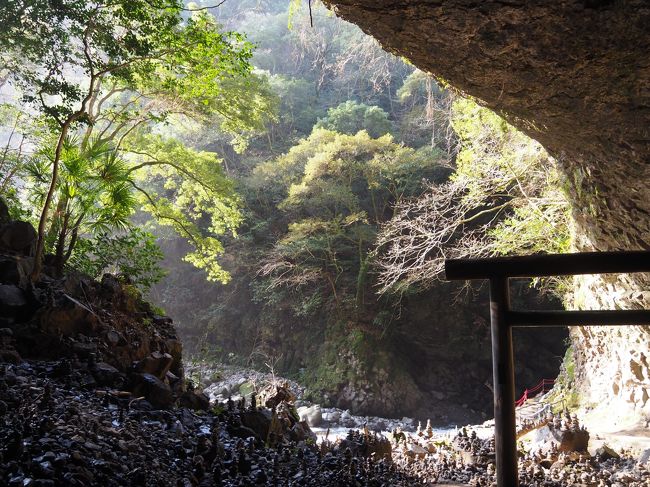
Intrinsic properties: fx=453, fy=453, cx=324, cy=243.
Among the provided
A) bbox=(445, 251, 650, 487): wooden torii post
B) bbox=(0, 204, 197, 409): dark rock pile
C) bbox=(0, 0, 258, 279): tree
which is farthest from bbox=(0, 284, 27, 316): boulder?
bbox=(445, 251, 650, 487): wooden torii post

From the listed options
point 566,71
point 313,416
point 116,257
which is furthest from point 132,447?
point 313,416

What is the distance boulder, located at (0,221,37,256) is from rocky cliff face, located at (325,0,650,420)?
3.87 metres

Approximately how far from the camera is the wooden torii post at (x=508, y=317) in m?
2.37

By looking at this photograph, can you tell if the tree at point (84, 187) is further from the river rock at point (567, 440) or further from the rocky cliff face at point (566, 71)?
the river rock at point (567, 440)

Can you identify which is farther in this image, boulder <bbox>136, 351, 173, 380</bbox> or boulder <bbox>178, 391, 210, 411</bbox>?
boulder <bbox>178, 391, 210, 411</bbox>

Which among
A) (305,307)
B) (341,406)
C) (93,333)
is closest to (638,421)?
(93,333)

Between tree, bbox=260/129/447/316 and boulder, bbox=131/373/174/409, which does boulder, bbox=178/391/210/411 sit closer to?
boulder, bbox=131/373/174/409

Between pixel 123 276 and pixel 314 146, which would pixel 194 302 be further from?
pixel 123 276

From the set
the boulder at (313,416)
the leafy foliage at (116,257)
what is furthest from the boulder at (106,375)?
the boulder at (313,416)

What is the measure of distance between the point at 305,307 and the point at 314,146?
4.99 metres

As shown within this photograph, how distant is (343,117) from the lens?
16.6 m

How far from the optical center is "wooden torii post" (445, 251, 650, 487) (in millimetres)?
2373

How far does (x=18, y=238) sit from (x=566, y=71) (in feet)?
17.1

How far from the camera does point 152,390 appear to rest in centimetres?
403
